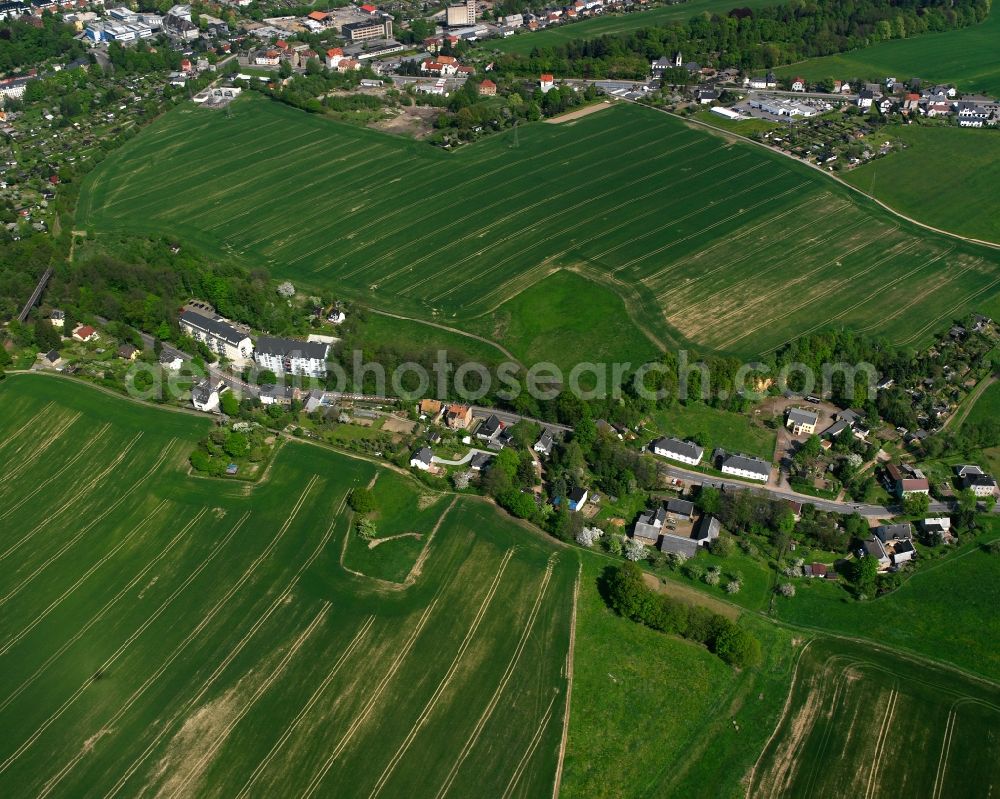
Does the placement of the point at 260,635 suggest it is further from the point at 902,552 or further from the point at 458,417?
the point at 902,552

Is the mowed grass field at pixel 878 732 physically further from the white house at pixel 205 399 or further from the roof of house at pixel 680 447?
the white house at pixel 205 399

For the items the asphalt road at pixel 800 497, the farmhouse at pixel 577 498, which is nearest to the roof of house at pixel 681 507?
the asphalt road at pixel 800 497

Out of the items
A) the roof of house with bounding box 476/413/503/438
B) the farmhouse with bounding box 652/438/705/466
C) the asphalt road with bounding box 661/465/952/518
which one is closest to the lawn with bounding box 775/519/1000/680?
the asphalt road with bounding box 661/465/952/518

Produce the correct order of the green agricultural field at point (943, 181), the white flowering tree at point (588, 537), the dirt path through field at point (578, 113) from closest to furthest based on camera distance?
1. the white flowering tree at point (588, 537)
2. the green agricultural field at point (943, 181)
3. the dirt path through field at point (578, 113)

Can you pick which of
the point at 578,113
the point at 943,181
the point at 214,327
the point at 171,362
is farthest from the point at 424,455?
the point at 943,181

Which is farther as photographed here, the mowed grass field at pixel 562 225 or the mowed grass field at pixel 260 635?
the mowed grass field at pixel 562 225

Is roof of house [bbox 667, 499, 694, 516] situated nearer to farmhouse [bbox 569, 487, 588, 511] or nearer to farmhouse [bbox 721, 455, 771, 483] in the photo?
farmhouse [bbox 721, 455, 771, 483]

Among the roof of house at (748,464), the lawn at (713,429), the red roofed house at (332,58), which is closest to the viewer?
the roof of house at (748,464)
